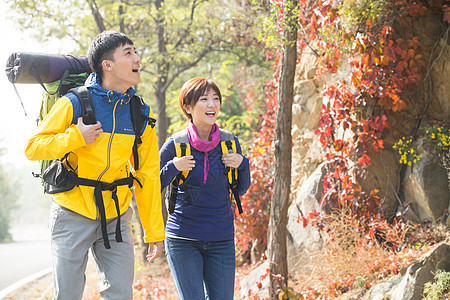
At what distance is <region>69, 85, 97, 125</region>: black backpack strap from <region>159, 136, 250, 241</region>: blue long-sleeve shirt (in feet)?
2.47

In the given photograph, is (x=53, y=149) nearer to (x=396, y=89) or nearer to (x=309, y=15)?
(x=396, y=89)

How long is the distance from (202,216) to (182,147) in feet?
1.72

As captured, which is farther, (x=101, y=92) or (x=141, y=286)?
(x=141, y=286)

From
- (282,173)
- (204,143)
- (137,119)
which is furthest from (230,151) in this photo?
(282,173)

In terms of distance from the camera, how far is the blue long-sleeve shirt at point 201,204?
11.5 feet

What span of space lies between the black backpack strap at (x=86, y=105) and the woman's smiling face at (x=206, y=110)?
0.93 meters

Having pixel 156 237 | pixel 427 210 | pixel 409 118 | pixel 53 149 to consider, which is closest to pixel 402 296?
pixel 427 210

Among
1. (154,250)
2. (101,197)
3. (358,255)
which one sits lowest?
(358,255)

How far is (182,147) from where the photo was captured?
365cm

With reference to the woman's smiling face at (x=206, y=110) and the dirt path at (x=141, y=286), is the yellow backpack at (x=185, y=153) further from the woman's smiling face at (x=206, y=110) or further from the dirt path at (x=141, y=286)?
the dirt path at (x=141, y=286)

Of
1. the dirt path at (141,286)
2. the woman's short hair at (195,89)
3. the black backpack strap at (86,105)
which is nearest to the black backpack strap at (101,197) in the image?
the black backpack strap at (86,105)

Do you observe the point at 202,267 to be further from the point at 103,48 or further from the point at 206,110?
the point at 103,48

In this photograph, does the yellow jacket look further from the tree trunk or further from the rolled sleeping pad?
the tree trunk

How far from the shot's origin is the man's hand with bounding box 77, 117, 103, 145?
284 cm
